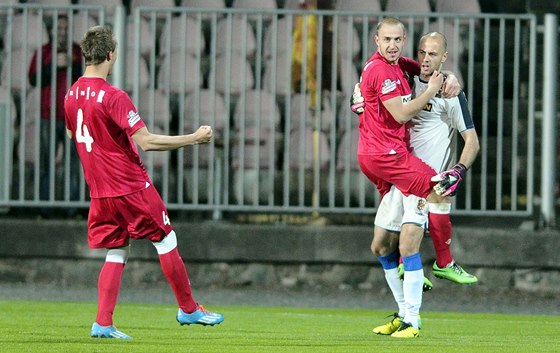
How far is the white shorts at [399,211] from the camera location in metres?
9.83

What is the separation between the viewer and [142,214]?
913 cm

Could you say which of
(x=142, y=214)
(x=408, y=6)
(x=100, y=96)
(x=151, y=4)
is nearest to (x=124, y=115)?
(x=100, y=96)

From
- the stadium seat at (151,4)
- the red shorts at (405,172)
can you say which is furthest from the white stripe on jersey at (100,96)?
the stadium seat at (151,4)

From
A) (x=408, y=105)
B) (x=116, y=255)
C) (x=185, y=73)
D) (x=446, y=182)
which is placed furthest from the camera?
(x=185, y=73)

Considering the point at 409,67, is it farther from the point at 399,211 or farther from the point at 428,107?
the point at 399,211

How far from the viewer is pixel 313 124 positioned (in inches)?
553

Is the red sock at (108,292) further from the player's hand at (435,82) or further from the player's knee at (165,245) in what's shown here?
the player's hand at (435,82)

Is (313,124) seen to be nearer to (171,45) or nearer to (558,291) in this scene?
(171,45)

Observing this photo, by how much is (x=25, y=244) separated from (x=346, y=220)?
275cm

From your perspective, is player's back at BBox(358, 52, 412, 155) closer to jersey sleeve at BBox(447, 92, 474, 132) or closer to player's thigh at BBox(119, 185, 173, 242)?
jersey sleeve at BBox(447, 92, 474, 132)

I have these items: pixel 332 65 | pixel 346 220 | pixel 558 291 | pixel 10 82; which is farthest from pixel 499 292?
pixel 10 82

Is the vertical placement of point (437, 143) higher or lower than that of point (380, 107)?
lower

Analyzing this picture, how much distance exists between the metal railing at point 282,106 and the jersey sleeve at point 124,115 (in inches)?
199

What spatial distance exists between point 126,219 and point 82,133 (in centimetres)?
54
